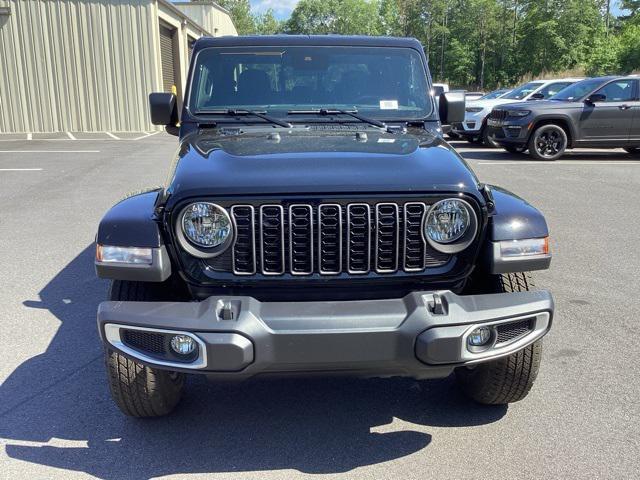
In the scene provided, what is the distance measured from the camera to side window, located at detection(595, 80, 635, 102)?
1260 cm

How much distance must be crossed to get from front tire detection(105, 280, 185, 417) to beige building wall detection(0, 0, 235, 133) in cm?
1839

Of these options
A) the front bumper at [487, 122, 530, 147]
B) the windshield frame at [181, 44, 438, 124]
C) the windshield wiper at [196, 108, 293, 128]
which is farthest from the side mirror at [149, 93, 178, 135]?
the front bumper at [487, 122, 530, 147]

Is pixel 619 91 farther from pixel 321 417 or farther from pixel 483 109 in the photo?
pixel 321 417

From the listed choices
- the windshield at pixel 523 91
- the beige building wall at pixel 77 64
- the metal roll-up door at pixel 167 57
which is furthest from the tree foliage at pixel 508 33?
the windshield at pixel 523 91

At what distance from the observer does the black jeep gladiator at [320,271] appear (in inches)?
93.6

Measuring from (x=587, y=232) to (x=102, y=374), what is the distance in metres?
5.48

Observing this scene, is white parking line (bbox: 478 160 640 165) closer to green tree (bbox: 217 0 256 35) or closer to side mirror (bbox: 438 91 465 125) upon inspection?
side mirror (bbox: 438 91 465 125)

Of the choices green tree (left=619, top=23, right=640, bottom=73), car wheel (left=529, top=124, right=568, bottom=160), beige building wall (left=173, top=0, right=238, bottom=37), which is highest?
beige building wall (left=173, top=0, right=238, bottom=37)

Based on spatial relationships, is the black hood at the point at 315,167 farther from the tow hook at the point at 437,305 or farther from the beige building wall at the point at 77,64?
the beige building wall at the point at 77,64

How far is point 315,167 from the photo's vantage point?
2668 millimetres

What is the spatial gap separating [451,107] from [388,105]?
0.52 m

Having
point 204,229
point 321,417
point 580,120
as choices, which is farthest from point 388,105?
point 580,120

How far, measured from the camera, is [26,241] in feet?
21.2

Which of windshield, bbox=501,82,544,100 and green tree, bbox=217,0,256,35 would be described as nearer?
windshield, bbox=501,82,544,100
